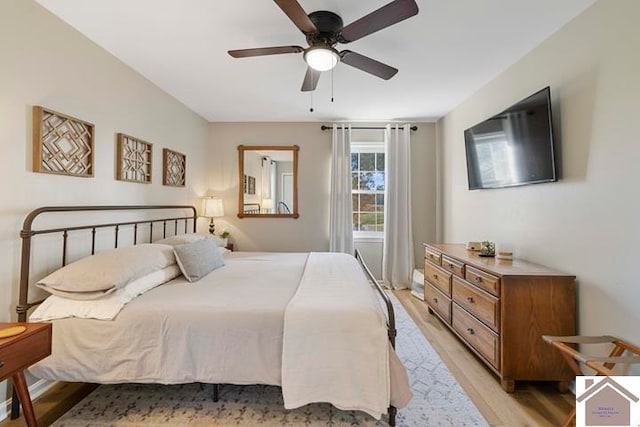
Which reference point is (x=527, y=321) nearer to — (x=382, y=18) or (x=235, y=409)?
(x=235, y=409)

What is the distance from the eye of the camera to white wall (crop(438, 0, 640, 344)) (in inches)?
69.6

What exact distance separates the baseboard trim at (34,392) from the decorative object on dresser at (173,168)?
2073mm

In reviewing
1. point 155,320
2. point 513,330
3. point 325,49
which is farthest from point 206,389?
point 325,49

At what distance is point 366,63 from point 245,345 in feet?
6.83

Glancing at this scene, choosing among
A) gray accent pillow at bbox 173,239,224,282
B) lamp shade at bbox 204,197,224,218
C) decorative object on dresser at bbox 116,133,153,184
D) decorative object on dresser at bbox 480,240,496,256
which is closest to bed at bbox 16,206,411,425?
gray accent pillow at bbox 173,239,224,282

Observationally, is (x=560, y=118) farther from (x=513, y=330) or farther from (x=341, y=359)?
(x=341, y=359)

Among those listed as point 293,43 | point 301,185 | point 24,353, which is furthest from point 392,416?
point 301,185

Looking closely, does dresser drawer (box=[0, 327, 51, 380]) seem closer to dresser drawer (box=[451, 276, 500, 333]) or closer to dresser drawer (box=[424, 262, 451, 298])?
dresser drawer (box=[451, 276, 500, 333])

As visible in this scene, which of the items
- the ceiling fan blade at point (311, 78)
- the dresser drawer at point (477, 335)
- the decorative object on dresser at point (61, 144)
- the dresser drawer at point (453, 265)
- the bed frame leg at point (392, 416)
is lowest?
the bed frame leg at point (392, 416)

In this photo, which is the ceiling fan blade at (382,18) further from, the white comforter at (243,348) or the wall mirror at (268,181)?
the wall mirror at (268,181)

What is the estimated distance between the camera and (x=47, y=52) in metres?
2.06

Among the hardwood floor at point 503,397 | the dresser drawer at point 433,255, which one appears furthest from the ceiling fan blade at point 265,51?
the hardwood floor at point 503,397

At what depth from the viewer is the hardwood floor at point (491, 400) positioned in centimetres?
187

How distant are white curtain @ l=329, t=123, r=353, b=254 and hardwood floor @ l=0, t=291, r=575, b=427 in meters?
2.32
